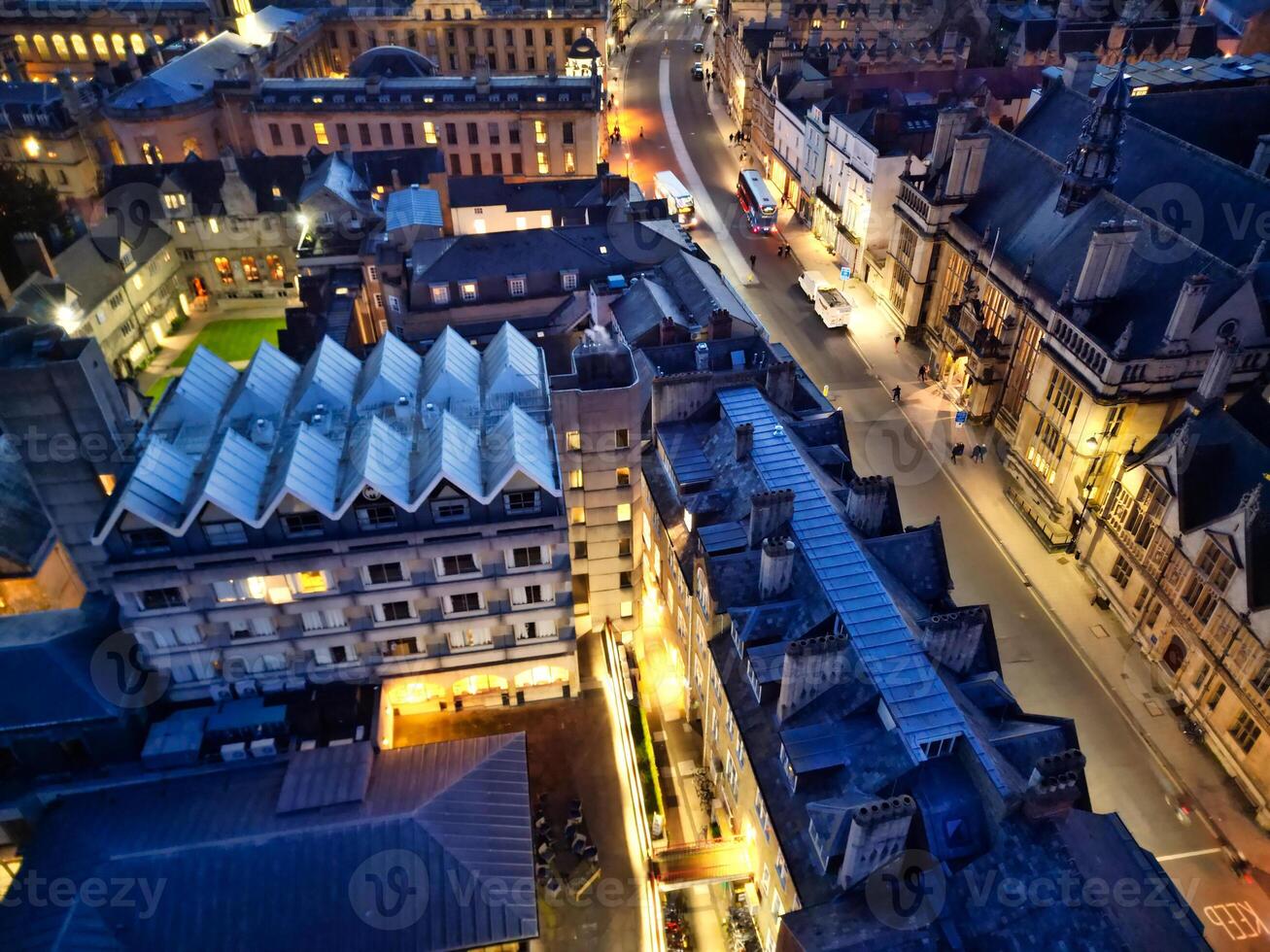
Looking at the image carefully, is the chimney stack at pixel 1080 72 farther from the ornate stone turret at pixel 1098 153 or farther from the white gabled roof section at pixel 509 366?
the white gabled roof section at pixel 509 366

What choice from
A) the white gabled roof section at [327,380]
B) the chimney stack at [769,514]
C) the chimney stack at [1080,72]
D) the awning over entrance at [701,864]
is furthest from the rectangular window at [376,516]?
the chimney stack at [1080,72]

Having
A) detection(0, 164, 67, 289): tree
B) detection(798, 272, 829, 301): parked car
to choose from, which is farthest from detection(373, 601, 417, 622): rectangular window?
detection(0, 164, 67, 289): tree

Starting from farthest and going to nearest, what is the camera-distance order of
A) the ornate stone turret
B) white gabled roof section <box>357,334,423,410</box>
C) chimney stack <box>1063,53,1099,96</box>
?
chimney stack <box>1063,53,1099,96</box>, the ornate stone turret, white gabled roof section <box>357,334,423,410</box>

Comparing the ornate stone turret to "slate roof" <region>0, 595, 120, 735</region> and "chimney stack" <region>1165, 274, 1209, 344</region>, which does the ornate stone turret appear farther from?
"slate roof" <region>0, 595, 120, 735</region>

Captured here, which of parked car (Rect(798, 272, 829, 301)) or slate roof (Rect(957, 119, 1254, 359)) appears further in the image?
parked car (Rect(798, 272, 829, 301))

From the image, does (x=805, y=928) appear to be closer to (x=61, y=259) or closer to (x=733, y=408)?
(x=733, y=408)

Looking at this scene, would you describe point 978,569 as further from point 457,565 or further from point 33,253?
point 33,253

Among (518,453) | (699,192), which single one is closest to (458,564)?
(518,453)
